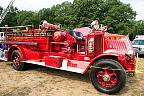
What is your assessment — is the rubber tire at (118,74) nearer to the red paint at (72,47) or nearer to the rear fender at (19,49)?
the red paint at (72,47)

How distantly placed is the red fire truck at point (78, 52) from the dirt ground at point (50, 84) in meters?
0.44

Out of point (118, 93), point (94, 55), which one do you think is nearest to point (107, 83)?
point (118, 93)

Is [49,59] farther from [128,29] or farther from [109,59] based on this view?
[128,29]

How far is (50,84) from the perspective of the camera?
888cm

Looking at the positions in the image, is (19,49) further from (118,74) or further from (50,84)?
(118,74)

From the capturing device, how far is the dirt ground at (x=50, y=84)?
26.1ft

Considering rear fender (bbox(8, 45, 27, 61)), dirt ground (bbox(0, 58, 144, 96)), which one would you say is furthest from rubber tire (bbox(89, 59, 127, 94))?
rear fender (bbox(8, 45, 27, 61))

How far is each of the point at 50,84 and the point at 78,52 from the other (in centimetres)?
149

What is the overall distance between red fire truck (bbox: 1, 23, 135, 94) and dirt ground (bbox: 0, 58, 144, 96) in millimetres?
440

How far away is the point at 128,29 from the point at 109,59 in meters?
42.7

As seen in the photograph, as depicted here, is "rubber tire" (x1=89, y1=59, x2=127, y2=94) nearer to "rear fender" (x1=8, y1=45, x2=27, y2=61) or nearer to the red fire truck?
the red fire truck

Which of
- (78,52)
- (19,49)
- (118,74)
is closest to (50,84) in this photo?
(78,52)

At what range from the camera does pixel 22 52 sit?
1088 cm

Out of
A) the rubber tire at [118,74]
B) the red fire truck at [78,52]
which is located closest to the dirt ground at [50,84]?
the rubber tire at [118,74]
